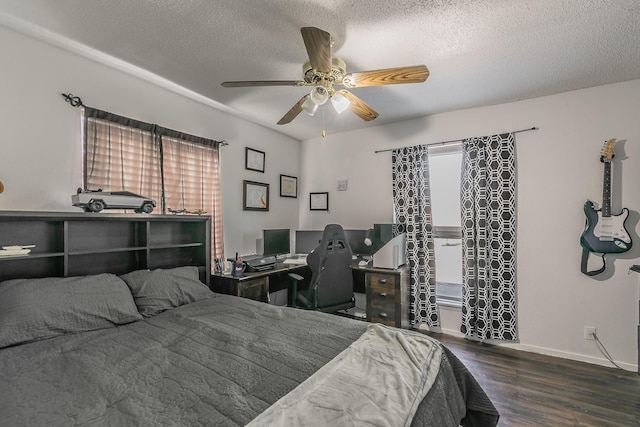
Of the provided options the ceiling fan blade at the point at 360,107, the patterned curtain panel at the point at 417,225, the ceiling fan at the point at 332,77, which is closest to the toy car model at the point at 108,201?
the ceiling fan at the point at 332,77

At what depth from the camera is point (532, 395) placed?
210 cm

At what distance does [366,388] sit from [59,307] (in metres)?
1.74

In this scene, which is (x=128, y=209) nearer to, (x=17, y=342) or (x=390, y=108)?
(x=17, y=342)

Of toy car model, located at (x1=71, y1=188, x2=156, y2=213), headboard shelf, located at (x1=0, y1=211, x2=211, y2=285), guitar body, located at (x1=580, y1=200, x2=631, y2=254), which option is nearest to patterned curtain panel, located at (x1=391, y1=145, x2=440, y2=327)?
guitar body, located at (x1=580, y1=200, x2=631, y2=254)

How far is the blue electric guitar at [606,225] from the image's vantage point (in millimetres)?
2455

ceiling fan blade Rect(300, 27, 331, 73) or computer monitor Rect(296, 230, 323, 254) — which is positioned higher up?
ceiling fan blade Rect(300, 27, 331, 73)

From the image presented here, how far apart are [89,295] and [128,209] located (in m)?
0.68

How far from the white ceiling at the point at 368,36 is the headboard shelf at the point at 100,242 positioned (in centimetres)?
95

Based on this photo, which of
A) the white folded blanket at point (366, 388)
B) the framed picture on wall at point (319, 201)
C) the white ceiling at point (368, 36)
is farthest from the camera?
the framed picture on wall at point (319, 201)

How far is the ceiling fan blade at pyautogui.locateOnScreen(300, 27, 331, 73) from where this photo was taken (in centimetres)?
140

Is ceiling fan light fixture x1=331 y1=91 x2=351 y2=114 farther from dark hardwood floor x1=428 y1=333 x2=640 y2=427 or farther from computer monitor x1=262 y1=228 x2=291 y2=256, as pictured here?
dark hardwood floor x1=428 y1=333 x2=640 y2=427

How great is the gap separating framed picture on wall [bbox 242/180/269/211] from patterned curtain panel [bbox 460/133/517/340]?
239 cm

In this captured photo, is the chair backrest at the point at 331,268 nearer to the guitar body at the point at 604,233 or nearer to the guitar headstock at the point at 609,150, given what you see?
the guitar body at the point at 604,233

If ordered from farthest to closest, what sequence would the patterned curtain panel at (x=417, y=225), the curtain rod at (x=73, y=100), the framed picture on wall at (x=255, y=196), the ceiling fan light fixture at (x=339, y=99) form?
the framed picture on wall at (x=255, y=196)
the patterned curtain panel at (x=417, y=225)
the curtain rod at (x=73, y=100)
the ceiling fan light fixture at (x=339, y=99)
